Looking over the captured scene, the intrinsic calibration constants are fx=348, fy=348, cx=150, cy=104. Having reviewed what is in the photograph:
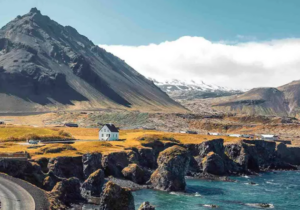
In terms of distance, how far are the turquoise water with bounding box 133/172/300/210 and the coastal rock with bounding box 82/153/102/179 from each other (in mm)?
12683

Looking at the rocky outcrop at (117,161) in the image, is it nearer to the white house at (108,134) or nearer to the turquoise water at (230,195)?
the turquoise water at (230,195)

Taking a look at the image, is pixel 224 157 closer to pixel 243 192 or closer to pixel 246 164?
pixel 246 164

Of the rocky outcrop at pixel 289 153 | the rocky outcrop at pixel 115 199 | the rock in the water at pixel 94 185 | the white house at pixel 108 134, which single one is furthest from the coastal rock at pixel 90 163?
the rocky outcrop at pixel 289 153

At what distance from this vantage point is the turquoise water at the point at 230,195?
70625 mm

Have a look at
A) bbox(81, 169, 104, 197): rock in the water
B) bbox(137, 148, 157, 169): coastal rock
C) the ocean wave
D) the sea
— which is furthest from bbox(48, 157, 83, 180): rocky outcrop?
the ocean wave

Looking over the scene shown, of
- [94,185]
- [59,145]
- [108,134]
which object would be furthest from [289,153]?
[94,185]

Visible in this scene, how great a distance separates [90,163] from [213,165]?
139 ft

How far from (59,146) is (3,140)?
2554 cm

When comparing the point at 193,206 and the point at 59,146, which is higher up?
the point at 59,146

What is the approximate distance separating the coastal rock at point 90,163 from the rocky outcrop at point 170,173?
14.2 metres

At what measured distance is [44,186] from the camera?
66.2 meters

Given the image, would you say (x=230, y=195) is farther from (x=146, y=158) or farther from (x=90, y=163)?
(x=90, y=163)

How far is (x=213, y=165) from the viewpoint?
4235 inches

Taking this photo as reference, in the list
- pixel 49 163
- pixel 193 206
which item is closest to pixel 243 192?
pixel 193 206
